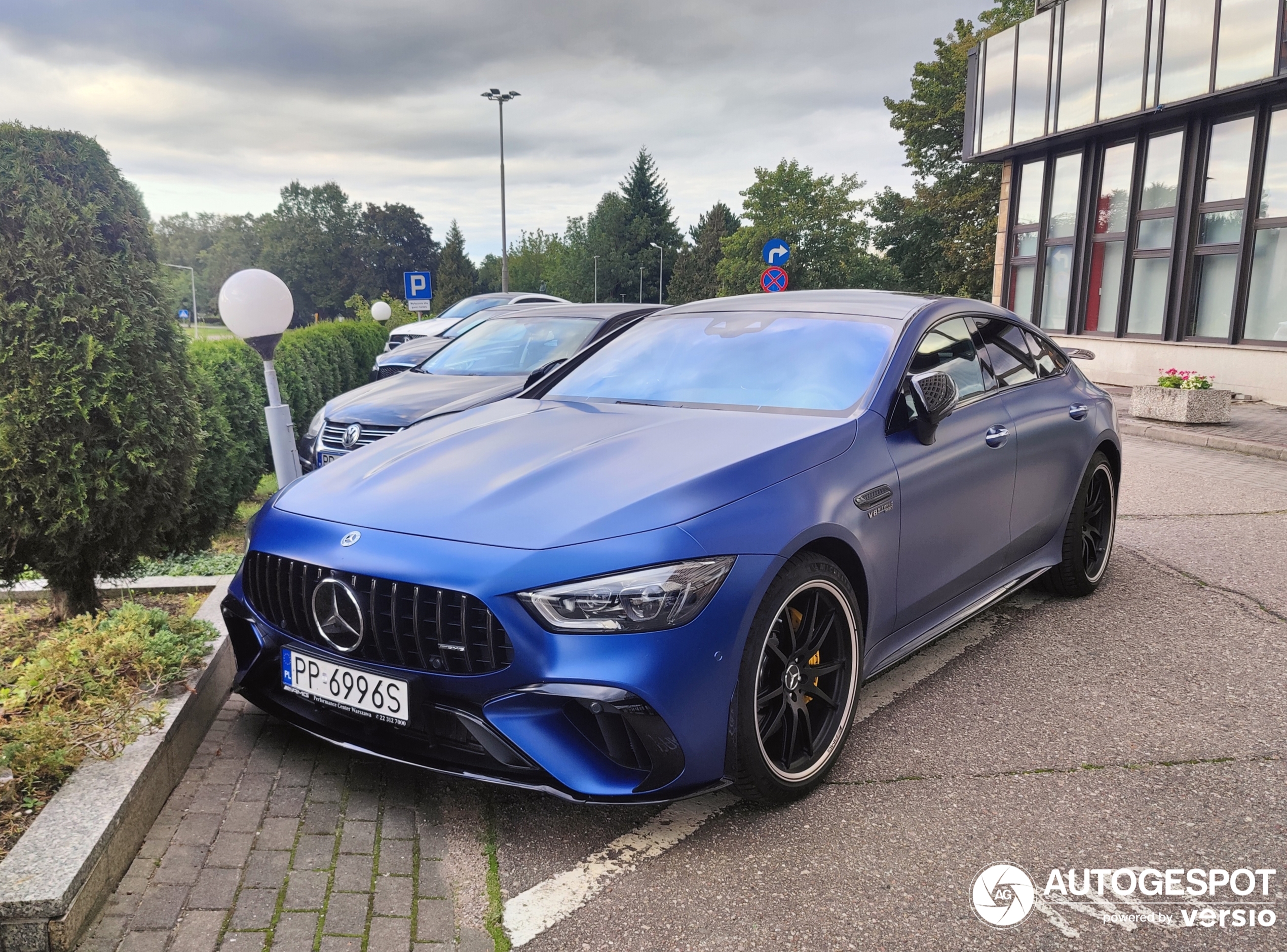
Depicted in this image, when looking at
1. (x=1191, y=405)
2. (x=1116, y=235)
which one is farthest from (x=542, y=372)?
(x=1116, y=235)

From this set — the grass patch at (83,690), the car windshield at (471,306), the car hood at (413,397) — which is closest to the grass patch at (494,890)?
the grass patch at (83,690)

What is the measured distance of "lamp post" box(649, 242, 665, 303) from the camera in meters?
102

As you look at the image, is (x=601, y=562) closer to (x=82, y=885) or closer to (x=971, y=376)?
(x=82, y=885)

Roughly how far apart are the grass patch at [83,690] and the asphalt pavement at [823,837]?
0.30m

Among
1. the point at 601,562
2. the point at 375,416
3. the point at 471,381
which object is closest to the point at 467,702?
the point at 601,562

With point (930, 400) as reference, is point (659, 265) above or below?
above

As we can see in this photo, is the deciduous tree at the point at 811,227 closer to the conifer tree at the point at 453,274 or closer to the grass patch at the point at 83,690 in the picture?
the conifer tree at the point at 453,274

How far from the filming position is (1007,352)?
15.0ft

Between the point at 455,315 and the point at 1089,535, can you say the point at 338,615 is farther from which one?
the point at 455,315

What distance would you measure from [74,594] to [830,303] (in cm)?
354

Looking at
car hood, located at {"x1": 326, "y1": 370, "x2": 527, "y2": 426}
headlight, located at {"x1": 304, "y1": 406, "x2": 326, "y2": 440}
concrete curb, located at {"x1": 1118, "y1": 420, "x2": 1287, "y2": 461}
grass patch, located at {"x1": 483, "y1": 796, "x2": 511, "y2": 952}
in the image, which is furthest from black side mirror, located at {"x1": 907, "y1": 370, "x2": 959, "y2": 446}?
concrete curb, located at {"x1": 1118, "y1": 420, "x2": 1287, "y2": 461}

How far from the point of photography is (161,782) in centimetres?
300

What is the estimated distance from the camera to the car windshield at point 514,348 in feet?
26.1

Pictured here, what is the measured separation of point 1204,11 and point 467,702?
57.5 ft
